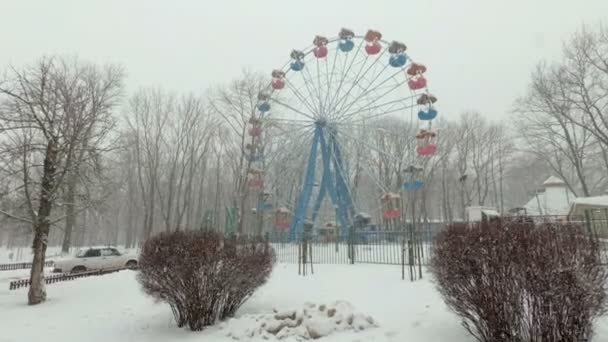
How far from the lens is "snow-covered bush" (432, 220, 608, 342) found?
14.6 feet

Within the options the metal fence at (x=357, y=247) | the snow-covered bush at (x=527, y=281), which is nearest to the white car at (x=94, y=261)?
the metal fence at (x=357, y=247)

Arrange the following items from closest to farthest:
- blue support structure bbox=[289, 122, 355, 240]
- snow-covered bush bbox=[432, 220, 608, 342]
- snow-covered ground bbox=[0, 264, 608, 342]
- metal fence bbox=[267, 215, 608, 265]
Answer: snow-covered bush bbox=[432, 220, 608, 342] → snow-covered ground bbox=[0, 264, 608, 342] → metal fence bbox=[267, 215, 608, 265] → blue support structure bbox=[289, 122, 355, 240]

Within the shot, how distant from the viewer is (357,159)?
24.6 metres

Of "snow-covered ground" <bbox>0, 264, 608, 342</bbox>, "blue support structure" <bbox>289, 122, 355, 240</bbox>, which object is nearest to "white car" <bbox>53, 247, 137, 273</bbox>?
"snow-covered ground" <bbox>0, 264, 608, 342</bbox>

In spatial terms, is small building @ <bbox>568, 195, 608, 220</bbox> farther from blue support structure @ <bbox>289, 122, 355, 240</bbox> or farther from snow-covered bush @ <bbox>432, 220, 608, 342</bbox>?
snow-covered bush @ <bbox>432, 220, 608, 342</bbox>

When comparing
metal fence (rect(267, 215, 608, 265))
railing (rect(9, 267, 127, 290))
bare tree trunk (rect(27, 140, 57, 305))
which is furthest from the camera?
railing (rect(9, 267, 127, 290))

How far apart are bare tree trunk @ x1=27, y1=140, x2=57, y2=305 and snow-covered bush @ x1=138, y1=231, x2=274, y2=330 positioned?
722 centimetres

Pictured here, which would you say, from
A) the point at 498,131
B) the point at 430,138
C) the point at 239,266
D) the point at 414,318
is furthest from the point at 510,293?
the point at 498,131

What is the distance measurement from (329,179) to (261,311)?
1614 cm

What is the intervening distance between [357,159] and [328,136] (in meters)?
2.82

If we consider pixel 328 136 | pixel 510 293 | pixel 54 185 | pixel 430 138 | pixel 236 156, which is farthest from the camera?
pixel 236 156

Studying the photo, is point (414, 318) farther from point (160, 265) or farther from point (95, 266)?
point (95, 266)

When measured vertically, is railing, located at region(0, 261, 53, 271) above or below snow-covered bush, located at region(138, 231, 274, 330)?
below

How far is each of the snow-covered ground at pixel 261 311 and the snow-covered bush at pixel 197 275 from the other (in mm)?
399
